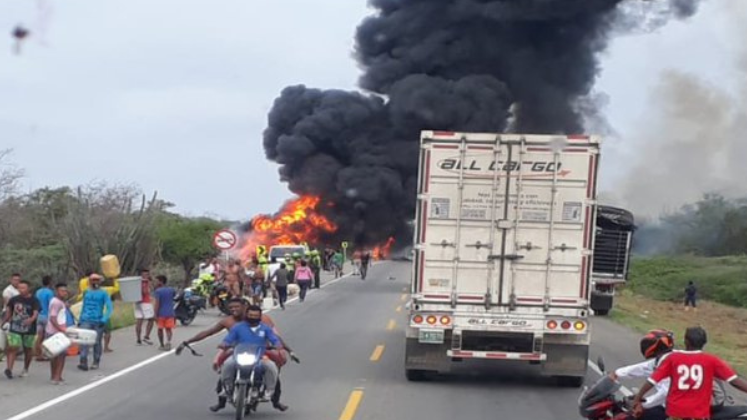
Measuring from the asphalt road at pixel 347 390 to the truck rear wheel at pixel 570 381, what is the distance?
5.1 inches

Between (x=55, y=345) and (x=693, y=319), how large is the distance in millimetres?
34209

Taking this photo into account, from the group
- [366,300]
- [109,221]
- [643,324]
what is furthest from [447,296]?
[109,221]

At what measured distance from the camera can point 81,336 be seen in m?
16.2

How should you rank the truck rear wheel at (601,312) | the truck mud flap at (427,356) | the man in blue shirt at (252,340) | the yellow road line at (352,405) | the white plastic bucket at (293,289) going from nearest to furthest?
the man in blue shirt at (252,340) → the yellow road line at (352,405) → the truck mud flap at (427,356) → the truck rear wheel at (601,312) → the white plastic bucket at (293,289)

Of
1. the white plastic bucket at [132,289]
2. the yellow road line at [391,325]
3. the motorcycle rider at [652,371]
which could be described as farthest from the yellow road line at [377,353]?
the motorcycle rider at [652,371]

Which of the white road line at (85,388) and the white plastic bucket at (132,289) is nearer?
the white road line at (85,388)

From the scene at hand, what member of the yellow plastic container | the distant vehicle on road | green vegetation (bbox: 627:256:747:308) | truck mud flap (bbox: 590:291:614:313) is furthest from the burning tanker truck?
green vegetation (bbox: 627:256:747:308)

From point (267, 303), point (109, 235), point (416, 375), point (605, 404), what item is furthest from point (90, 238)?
point (605, 404)

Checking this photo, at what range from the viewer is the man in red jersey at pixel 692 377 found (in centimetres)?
797

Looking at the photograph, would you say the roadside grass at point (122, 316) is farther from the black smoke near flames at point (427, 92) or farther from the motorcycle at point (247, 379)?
the black smoke near flames at point (427, 92)

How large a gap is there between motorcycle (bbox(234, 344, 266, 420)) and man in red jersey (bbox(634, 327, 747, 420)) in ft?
16.3

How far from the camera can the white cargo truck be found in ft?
50.0

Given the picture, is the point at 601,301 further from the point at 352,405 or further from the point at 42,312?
the point at 352,405

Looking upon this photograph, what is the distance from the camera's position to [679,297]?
5619 centimetres
